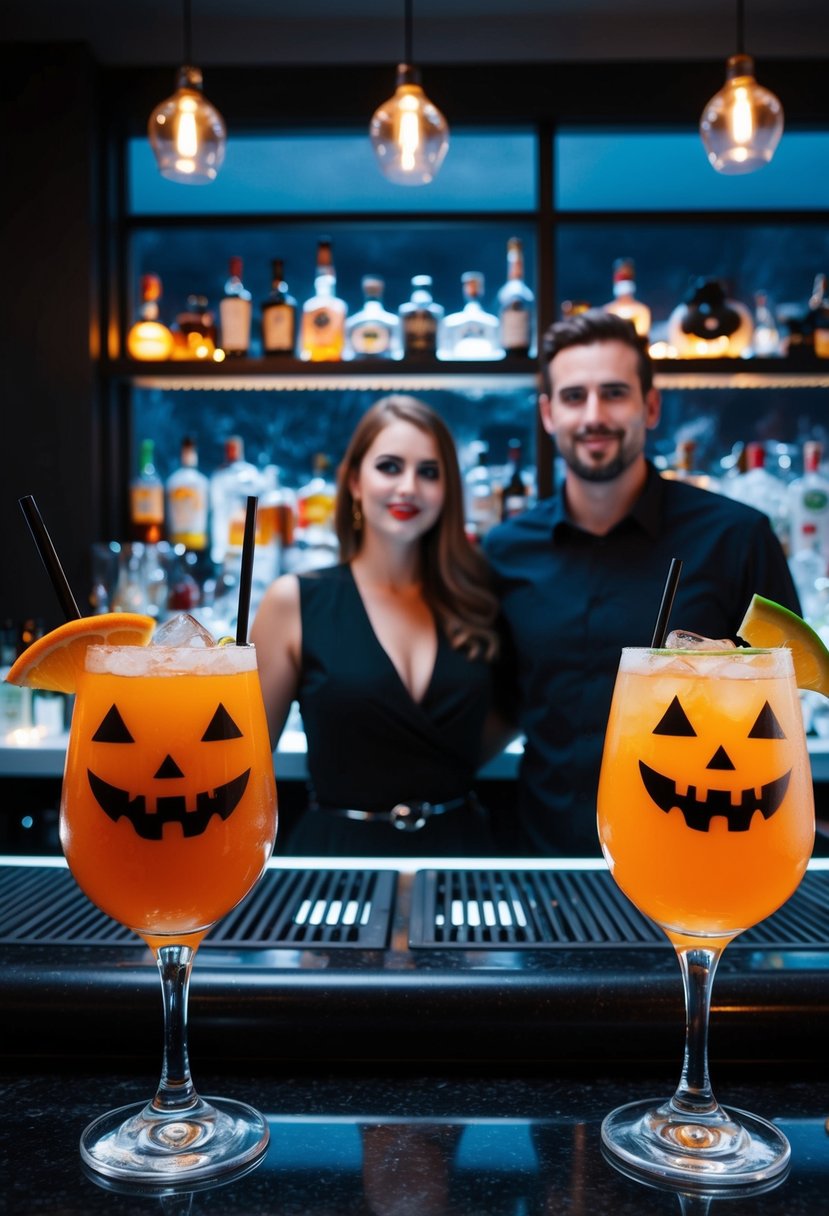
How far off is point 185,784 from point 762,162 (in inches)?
83.1

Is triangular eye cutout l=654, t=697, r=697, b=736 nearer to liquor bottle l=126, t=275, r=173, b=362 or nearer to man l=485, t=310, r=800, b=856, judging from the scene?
man l=485, t=310, r=800, b=856

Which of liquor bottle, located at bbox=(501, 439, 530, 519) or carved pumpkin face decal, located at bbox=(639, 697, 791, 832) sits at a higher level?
liquor bottle, located at bbox=(501, 439, 530, 519)

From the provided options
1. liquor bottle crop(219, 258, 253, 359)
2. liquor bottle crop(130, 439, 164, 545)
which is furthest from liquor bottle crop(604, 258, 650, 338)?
liquor bottle crop(130, 439, 164, 545)

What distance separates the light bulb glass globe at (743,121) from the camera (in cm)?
218

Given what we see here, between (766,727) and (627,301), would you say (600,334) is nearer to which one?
(627,301)

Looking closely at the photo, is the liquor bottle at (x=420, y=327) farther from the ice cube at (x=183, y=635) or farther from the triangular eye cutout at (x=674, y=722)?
the triangular eye cutout at (x=674, y=722)

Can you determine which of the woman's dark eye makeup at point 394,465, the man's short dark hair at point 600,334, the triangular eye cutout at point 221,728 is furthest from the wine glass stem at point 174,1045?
the man's short dark hair at point 600,334

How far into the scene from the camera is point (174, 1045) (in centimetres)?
66

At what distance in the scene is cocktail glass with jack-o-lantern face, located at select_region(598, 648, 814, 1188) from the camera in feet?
2.21

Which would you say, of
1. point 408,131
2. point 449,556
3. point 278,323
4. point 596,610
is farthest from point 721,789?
point 278,323

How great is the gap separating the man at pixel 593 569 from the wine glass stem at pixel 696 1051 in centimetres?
143

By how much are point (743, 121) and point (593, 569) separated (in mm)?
990

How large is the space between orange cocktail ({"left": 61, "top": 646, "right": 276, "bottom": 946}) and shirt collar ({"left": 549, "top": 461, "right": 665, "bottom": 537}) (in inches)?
64.7

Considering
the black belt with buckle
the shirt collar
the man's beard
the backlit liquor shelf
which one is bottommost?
the black belt with buckle
